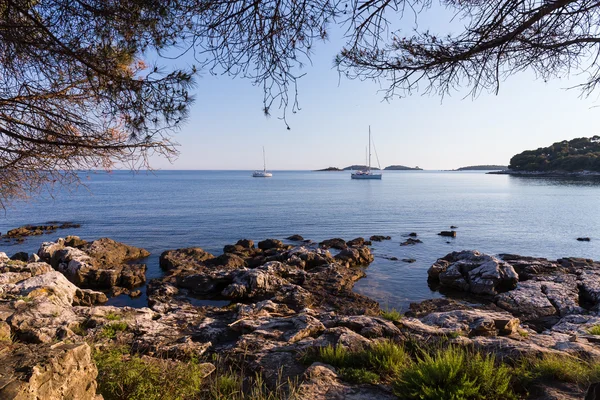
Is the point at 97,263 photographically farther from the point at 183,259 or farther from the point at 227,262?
the point at 227,262

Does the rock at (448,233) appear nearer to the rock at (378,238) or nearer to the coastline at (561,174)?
the rock at (378,238)

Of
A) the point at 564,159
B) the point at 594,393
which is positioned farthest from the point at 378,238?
the point at 564,159

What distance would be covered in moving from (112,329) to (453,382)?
7447 mm

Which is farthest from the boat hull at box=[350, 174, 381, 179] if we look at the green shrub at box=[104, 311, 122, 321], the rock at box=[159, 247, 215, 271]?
the green shrub at box=[104, 311, 122, 321]

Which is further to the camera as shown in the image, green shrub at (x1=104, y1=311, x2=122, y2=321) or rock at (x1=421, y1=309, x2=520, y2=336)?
green shrub at (x1=104, y1=311, x2=122, y2=321)

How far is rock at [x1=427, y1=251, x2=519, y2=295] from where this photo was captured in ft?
51.3

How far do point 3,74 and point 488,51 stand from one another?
7781mm

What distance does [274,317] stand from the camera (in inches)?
394

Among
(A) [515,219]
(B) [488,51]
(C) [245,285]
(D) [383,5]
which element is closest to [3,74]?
(D) [383,5]

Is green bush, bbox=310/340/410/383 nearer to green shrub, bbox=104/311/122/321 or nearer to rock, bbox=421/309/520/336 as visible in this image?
rock, bbox=421/309/520/336

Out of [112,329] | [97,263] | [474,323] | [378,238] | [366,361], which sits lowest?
[378,238]

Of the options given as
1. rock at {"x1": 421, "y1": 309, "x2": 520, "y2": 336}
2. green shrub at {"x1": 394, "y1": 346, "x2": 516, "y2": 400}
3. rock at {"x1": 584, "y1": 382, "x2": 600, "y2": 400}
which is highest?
rock at {"x1": 584, "y1": 382, "x2": 600, "y2": 400}

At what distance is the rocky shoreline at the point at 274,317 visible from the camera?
4.50 metres

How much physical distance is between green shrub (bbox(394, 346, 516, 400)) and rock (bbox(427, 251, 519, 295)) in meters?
12.4
